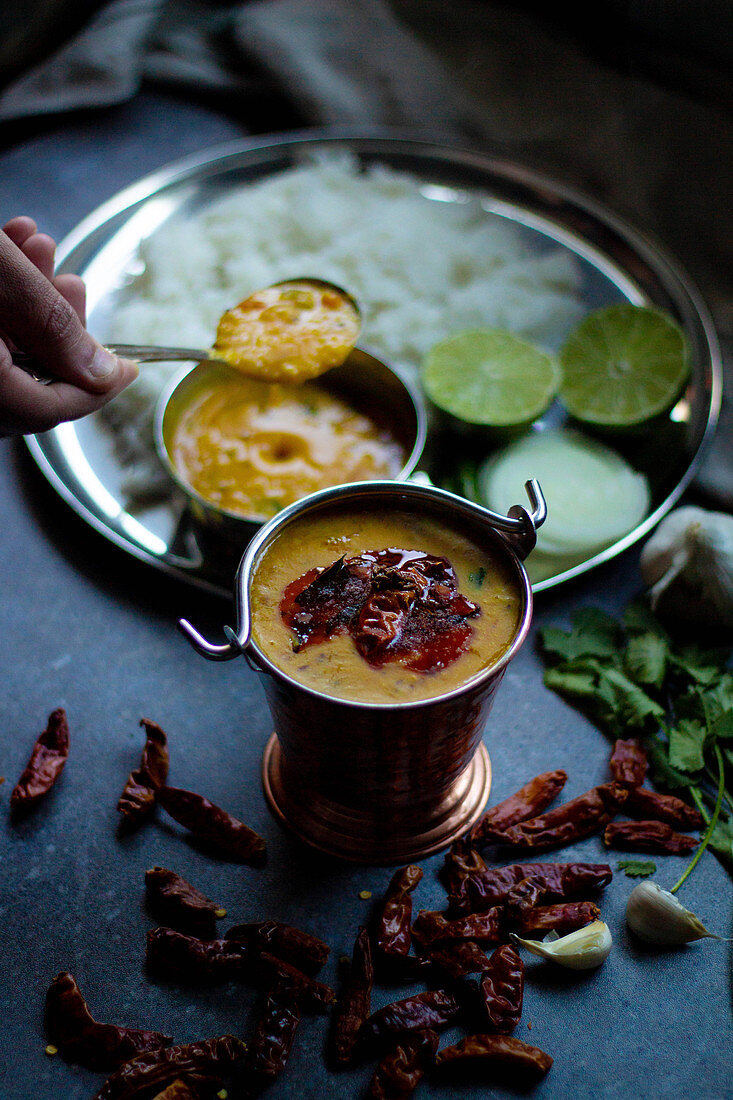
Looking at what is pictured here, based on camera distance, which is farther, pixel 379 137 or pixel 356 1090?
pixel 379 137

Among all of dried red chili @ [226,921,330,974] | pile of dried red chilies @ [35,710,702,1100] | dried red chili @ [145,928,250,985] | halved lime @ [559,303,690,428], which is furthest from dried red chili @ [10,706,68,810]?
halved lime @ [559,303,690,428]

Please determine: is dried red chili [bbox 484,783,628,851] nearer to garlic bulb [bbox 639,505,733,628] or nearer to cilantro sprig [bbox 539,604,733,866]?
cilantro sprig [bbox 539,604,733,866]

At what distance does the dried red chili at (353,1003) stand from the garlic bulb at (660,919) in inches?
18.5

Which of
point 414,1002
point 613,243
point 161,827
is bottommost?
point 161,827

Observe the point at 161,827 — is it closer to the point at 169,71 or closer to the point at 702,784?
the point at 702,784

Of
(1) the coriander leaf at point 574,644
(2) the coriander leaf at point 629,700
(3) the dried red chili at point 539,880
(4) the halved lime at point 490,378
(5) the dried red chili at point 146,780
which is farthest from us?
(4) the halved lime at point 490,378

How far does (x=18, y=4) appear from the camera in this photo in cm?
315

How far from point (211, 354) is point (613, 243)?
1.42 metres

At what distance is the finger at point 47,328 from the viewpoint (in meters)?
1.50

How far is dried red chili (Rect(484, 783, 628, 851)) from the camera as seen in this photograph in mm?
1639

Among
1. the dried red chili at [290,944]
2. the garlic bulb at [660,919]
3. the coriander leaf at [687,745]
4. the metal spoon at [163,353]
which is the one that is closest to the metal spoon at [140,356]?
the metal spoon at [163,353]

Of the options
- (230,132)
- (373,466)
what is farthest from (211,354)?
(230,132)

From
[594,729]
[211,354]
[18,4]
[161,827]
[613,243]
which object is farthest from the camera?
[18,4]

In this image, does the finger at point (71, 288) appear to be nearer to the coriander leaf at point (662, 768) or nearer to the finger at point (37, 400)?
the finger at point (37, 400)
